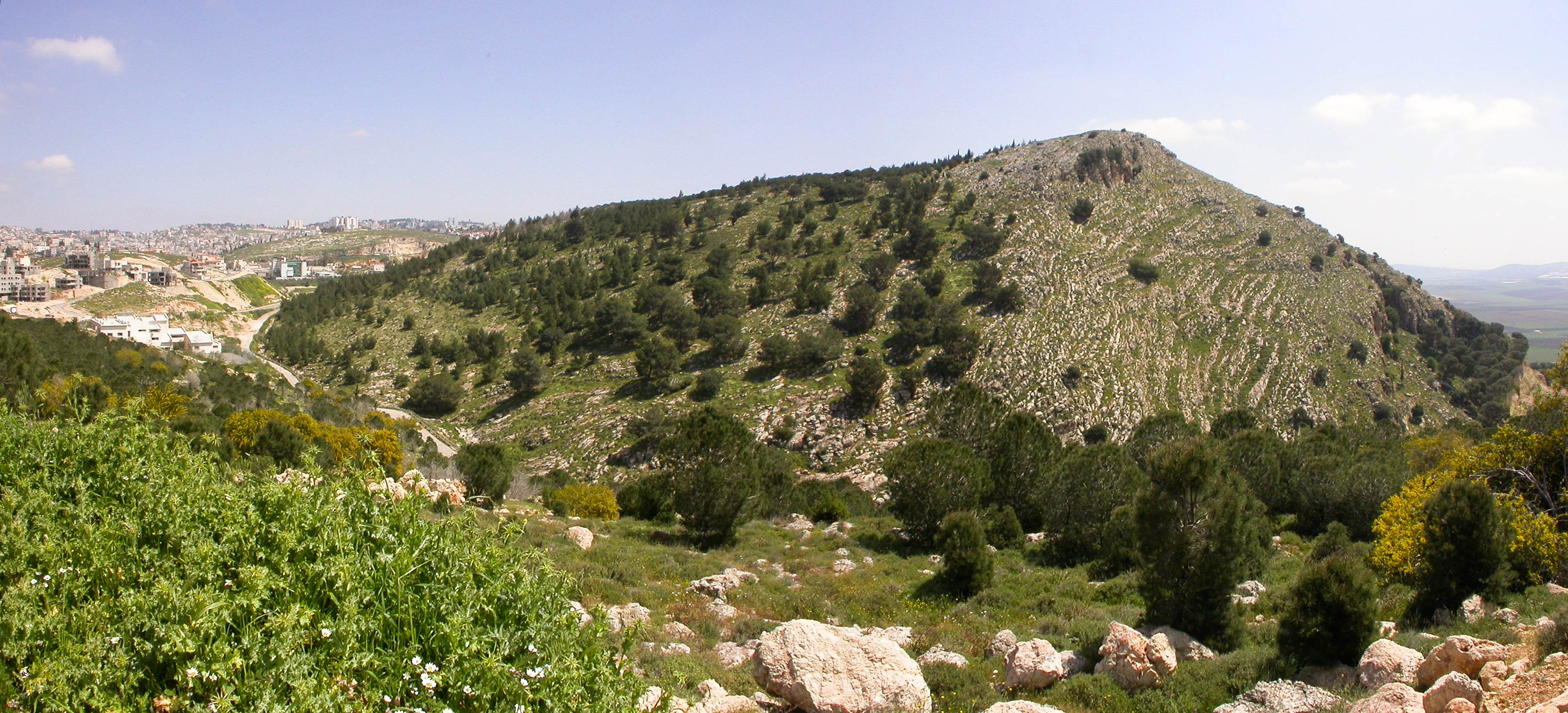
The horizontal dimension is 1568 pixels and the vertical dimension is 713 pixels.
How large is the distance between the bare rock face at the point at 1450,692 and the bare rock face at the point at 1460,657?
63 cm

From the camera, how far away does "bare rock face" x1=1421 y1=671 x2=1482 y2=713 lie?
6.80 m

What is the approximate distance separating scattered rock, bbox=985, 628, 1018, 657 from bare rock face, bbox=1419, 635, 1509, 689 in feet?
14.8

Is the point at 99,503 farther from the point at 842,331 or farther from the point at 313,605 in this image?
the point at 842,331

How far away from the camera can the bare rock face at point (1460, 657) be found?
7570 mm

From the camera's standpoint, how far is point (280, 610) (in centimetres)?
485

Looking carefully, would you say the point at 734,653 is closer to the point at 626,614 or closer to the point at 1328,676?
the point at 626,614

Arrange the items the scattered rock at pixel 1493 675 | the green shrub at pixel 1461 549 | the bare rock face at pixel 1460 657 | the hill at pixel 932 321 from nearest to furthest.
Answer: the scattered rock at pixel 1493 675
the bare rock face at pixel 1460 657
the green shrub at pixel 1461 549
the hill at pixel 932 321

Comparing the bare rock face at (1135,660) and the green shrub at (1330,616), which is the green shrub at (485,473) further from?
the green shrub at (1330,616)

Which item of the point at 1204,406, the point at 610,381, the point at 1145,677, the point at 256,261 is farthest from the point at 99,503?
the point at 256,261

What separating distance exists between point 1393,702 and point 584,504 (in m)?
20.2

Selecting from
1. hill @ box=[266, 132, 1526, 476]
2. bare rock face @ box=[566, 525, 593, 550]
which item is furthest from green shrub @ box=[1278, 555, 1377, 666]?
hill @ box=[266, 132, 1526, 476]

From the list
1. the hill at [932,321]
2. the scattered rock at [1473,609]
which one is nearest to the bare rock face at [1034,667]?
the scattered rock at [1473,609]

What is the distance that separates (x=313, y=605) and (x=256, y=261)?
23176cm

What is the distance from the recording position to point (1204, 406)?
42938 mm
